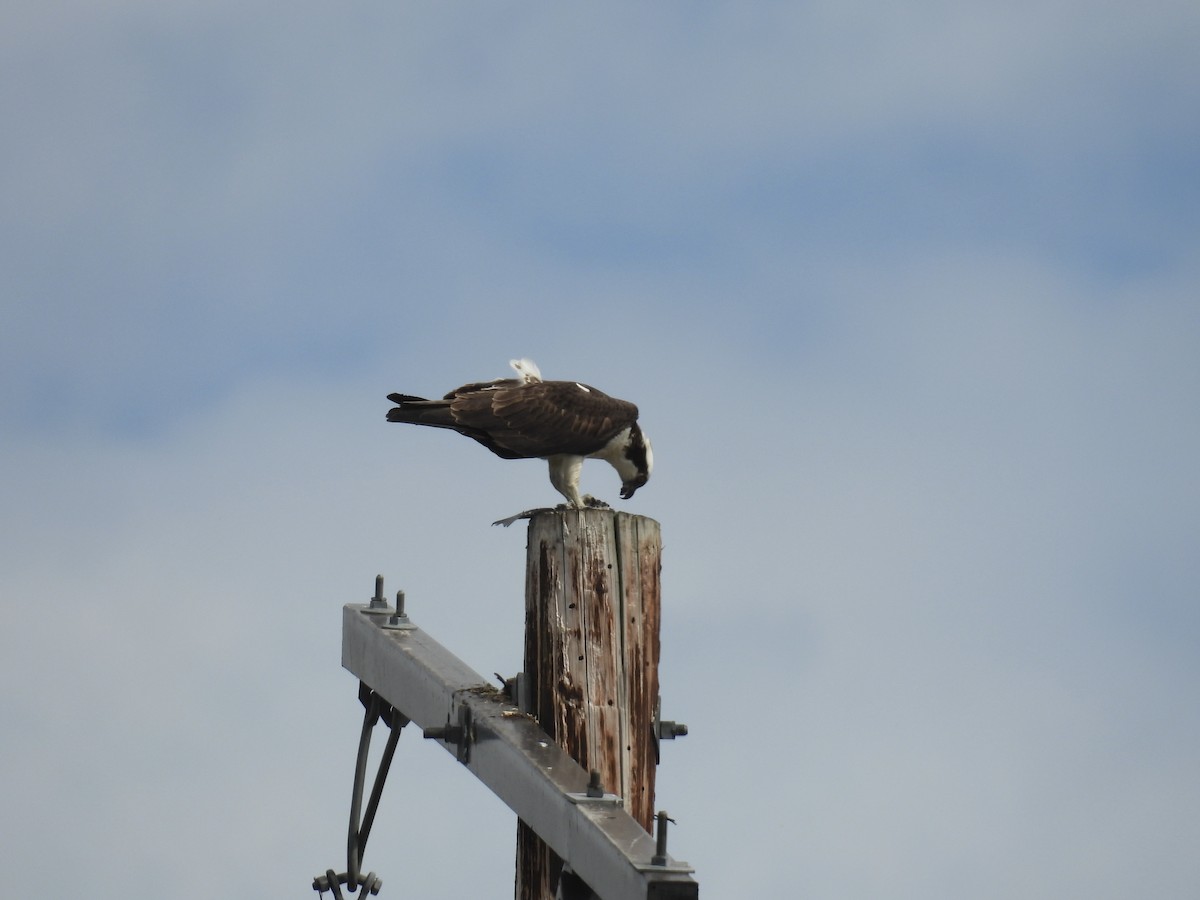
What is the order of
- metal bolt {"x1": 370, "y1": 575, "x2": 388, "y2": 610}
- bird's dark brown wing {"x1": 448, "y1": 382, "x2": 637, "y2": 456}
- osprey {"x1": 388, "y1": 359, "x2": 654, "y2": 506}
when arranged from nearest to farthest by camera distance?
1. metal bolt {"x1": 370, "y1": 575, "x2": 388, "y2": 610}
2. osprey {"x1": 388, "y1": 359, "x2": 654, "y2": 506}
3. bird's dark brown wing {"x1": 448, "y1": 382, "x2": 637, "y2": 456}

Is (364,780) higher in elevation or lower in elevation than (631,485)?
lower

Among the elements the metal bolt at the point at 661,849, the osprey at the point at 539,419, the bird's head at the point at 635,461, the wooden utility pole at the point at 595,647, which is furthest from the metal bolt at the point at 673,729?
the bird's head at the point at 635,461

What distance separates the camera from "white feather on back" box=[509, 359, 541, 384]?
338 inches

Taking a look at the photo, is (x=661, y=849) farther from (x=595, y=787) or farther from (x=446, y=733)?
(x=446, y=733)

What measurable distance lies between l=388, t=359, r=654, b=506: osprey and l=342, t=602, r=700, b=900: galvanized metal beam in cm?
136

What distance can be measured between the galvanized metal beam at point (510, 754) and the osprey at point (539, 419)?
136 centimetres

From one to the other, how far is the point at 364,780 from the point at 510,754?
1.38 m

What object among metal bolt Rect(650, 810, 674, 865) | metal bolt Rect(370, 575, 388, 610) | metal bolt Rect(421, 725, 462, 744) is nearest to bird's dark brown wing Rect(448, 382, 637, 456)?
metal bolt Rect(370, 575, 388, 610)

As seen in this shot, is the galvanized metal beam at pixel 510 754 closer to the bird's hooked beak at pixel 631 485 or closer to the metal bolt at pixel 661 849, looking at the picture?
the metal bolt at pixel 661 849

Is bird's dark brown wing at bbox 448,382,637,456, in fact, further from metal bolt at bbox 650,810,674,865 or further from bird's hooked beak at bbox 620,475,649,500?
metal bolt at bbox 650,810,674,865

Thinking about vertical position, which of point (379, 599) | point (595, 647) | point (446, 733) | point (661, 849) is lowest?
point (661, 849)

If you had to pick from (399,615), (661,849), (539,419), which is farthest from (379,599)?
(661,849)

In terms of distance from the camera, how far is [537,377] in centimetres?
866

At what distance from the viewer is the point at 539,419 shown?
332 inches
